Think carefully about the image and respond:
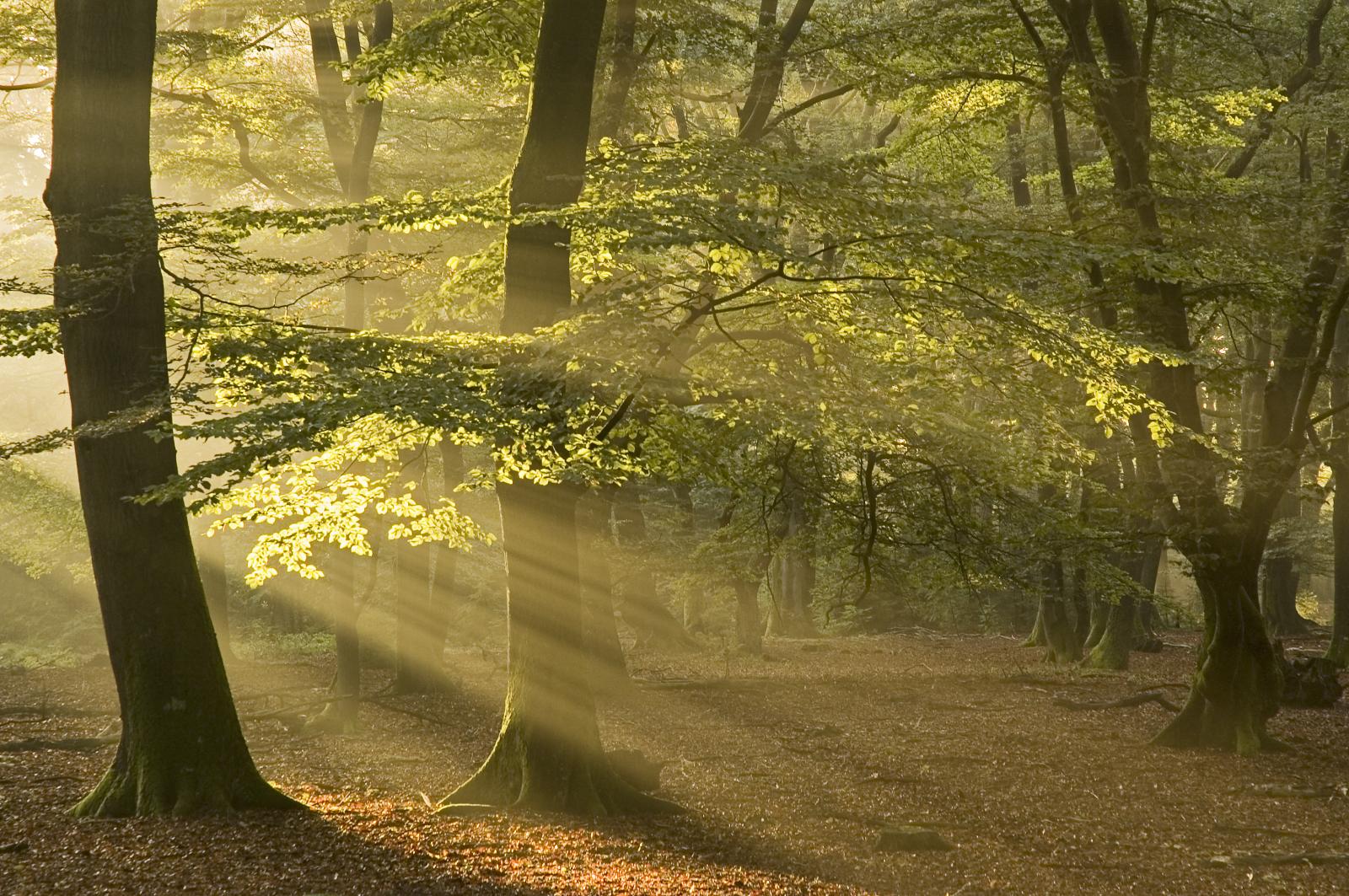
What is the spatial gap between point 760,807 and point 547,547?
12.4 feet

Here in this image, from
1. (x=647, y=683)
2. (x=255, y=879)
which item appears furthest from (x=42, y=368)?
(x=255, y=879)

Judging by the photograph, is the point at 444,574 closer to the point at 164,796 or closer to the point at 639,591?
the point at 639,591

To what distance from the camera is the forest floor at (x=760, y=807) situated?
8742 millimetres

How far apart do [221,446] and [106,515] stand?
28651 millimetres

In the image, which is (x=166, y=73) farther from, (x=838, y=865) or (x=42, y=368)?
(x=42, y=368)

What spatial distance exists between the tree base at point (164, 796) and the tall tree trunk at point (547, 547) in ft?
6.63

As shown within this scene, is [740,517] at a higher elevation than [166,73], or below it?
below

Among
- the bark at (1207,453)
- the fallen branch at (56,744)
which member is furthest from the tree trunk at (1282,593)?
the fallen branch at (56,744)

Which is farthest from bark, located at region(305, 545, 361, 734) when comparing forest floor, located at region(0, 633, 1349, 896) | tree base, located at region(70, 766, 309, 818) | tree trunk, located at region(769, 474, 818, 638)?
tree trunk, located at region(769, 474, 818, 638)

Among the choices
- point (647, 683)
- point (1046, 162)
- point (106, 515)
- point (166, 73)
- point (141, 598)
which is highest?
point (1046, 162)

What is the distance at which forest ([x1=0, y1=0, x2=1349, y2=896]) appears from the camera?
904 centimetres

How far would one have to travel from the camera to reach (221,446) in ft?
120

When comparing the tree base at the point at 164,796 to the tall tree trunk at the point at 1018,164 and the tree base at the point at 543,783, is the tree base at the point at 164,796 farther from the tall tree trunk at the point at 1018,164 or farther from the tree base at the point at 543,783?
the tall tree trunk at the point at 1018,164

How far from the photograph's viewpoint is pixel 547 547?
1064 cm
